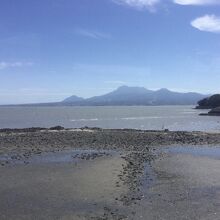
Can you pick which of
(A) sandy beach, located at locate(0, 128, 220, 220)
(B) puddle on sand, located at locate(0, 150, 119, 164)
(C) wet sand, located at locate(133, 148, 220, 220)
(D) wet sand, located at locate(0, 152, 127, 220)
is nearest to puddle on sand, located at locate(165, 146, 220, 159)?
(A) sandy beach, located at locate(0, 128, 220, 220)

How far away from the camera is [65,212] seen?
599 inches

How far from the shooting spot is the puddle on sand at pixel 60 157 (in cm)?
2777

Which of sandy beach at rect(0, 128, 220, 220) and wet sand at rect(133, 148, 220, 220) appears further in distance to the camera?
sandy beach at rect(0, 128, 220, 220)

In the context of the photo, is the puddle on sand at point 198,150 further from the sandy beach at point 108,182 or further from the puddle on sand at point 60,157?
the puddle on sand at point 60,157

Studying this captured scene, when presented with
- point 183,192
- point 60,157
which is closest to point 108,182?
point 183,192

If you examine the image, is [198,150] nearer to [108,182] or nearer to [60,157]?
[60,157]

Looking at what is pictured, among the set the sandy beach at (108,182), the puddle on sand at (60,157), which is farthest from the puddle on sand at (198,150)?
the puddle on sand at (60,157)

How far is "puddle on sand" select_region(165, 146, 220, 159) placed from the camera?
32.5 m

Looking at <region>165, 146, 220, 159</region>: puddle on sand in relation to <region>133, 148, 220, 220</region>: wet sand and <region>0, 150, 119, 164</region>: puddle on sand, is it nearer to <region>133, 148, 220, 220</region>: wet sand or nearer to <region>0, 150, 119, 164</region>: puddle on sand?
<region>133, 148, 220, 220</region>: wet sand

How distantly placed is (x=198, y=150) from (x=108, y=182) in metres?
16.4

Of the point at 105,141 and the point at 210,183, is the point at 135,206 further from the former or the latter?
the point at 105,141

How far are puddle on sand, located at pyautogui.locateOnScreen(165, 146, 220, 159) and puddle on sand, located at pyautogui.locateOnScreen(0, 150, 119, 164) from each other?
5.33m

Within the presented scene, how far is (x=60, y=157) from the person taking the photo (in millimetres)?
29812

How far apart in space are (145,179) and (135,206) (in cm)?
525
